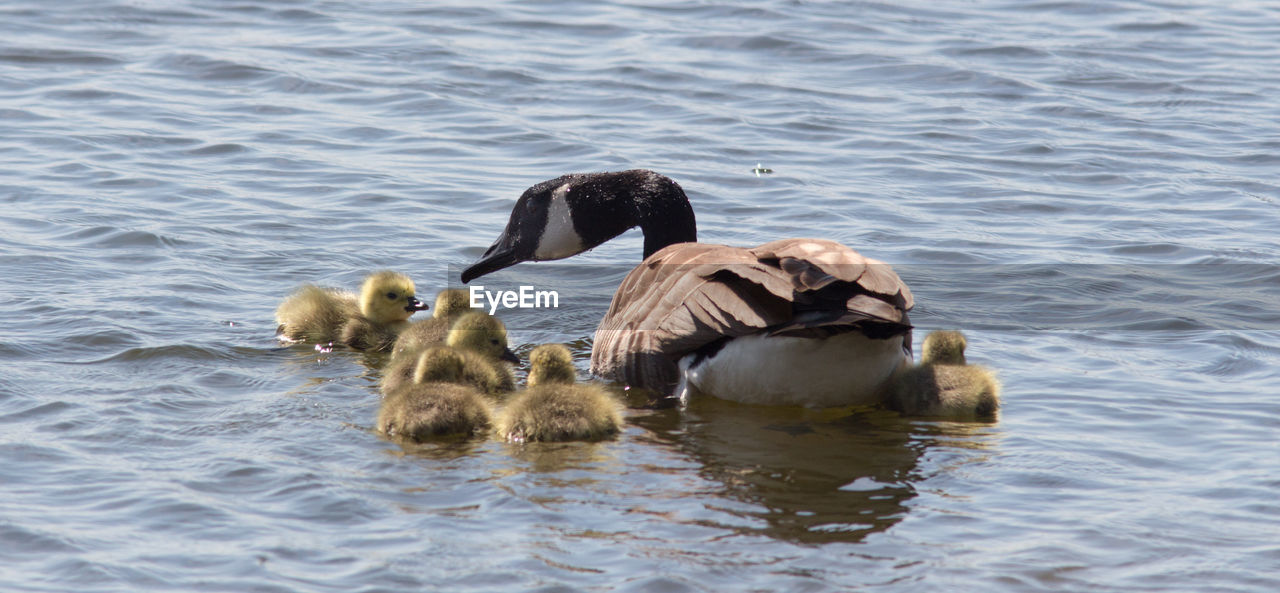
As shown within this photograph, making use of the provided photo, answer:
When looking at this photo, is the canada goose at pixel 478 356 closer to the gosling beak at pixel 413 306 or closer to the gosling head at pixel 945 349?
the gosling beak at pixel 413 306

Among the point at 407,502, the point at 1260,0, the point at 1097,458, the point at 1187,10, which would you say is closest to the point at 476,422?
the point at 407,502

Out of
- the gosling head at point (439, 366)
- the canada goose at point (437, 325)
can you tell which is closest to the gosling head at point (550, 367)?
the gosling head at point (439, 366)

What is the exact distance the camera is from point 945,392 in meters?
6.98

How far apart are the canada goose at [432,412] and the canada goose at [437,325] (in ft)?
3.34

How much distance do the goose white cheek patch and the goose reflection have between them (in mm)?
2116

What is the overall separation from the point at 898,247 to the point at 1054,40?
805cm

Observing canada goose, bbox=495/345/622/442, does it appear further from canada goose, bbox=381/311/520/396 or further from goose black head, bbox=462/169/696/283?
goose black head, bbox=462/169/696/283

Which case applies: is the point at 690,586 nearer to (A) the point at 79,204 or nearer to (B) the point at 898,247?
(B) the point at 898,247

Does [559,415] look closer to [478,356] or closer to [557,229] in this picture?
[478,356]

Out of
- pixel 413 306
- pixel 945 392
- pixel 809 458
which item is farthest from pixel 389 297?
pixel 945 392

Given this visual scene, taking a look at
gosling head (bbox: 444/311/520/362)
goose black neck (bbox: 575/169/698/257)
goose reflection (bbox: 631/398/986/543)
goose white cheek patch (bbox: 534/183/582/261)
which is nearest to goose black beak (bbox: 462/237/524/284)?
goose white cheek patch (bbox: 534/183/582/261)

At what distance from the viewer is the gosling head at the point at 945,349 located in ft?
24.3

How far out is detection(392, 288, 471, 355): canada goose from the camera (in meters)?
7.85

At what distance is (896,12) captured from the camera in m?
18.7
